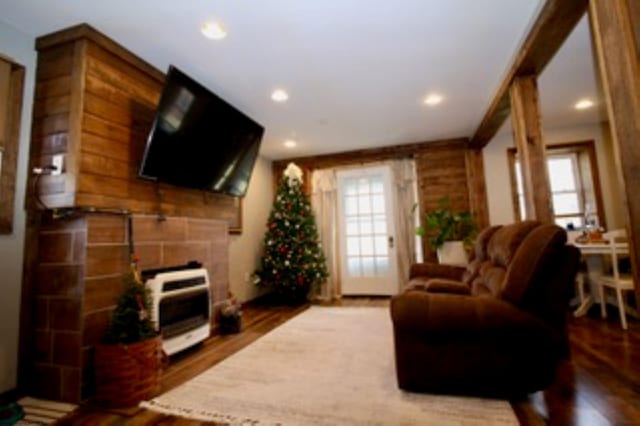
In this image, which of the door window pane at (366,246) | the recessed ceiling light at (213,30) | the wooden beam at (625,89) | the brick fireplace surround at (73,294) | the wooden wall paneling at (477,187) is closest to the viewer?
the wooden beam at (625,89)

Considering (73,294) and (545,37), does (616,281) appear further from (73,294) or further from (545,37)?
(73,294)

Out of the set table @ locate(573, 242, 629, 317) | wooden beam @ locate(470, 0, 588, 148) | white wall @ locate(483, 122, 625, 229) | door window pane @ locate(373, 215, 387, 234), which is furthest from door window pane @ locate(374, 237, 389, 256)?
wooden beam @ locate(470, 0, 588, 148)

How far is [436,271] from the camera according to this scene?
129 inches

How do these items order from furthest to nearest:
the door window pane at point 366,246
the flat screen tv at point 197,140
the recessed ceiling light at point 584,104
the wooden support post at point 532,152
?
1. the door window pane at point 366,246
2. the recessed ceiling light at point 584,104
3. the wooden support post at point 532,152
4. the flat screen tv at point 197,140

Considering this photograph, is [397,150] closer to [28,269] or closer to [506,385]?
[506,385]

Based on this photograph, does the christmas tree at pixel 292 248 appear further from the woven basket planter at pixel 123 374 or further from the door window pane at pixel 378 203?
the woven basket planter at pixel 123 374

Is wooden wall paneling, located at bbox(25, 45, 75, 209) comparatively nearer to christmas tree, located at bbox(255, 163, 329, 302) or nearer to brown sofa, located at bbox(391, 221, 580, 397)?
brown sofa, located at bbox(391, 221, 580, 397)

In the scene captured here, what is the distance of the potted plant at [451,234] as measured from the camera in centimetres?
426

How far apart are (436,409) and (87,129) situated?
2719 mm

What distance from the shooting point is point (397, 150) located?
16.4ft

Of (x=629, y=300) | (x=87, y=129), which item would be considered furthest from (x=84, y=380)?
(x=629, y=300)

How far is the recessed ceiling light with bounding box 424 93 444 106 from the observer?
130 inches

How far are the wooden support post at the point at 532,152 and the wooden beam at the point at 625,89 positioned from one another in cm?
129

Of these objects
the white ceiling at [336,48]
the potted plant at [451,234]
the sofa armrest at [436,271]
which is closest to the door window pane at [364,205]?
the potted plant at [451,234]
